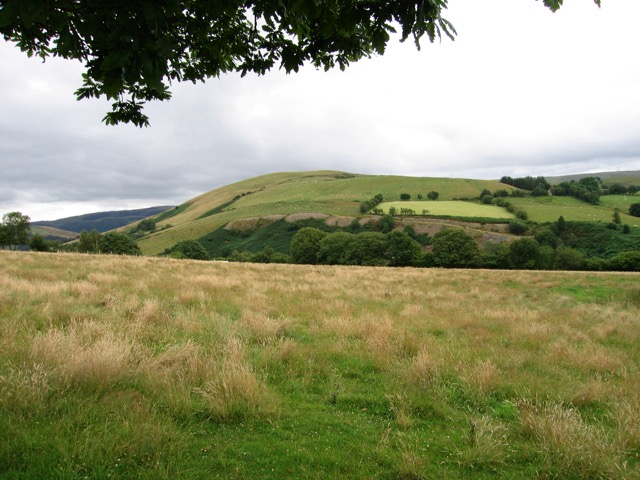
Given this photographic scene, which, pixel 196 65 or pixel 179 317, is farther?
pixel 179 317

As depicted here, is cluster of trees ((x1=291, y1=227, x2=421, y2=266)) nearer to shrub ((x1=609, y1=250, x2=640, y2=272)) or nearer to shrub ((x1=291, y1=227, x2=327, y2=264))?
shrub ((x1=291, y1=227, x2=327, y2=264))

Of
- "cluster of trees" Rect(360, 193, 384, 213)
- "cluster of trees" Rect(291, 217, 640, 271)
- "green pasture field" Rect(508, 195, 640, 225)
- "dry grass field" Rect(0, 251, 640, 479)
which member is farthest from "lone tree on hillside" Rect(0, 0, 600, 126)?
"cluster of trees" Rect(360, 193, 384, 213)

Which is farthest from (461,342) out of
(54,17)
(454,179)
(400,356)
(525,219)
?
(454,179)

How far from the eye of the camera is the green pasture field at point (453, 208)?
117556 mm

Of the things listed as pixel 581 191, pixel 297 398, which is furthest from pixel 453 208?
pixel 297 398

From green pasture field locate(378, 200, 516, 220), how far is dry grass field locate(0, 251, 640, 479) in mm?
117955

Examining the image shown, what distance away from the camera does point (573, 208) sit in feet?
397

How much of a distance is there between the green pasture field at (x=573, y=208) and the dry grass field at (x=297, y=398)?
12390cm

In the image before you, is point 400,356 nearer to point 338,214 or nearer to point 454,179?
point 338,214

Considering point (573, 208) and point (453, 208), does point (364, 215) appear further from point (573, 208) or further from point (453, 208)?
point (573, 208)

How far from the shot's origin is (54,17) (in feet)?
10.0

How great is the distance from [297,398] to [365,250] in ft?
259

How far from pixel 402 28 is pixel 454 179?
191475mm

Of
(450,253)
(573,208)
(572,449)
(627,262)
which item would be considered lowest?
(627,262)
